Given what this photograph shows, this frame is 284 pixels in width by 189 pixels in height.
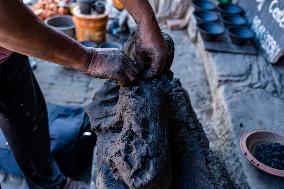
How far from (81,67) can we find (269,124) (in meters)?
1.65

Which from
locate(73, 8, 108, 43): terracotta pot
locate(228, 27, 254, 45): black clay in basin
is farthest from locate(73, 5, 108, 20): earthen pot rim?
locate(228, 27, 254, 45): black clay in basin

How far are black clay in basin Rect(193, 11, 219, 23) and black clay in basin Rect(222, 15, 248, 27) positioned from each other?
0.35 ft

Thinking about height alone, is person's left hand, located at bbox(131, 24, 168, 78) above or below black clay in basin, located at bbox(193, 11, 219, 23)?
above

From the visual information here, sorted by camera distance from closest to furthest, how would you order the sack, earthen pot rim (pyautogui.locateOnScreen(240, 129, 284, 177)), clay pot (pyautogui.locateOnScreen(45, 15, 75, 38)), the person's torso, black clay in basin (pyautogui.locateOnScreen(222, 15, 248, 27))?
the person's torso → earthen pot rim (pyautogui.locateOnScreen(240, 129, 284, 177)) → black clay in basin (pyautogui.locateOnScreen(222, 15, 248, 27)) → the sack → clay pot (pyautogui.locateOnScreen(45, 15, 75, 38))

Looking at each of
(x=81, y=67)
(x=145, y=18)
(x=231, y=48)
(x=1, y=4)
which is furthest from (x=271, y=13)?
(x=1, y=4)

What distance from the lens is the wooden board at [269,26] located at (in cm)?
330

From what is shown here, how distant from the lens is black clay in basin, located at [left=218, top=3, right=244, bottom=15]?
4.05 metres

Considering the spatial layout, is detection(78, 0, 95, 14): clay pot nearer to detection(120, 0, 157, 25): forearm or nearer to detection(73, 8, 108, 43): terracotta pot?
detection(73, 8, 108, 43): terracotta pot

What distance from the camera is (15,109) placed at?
241 cm

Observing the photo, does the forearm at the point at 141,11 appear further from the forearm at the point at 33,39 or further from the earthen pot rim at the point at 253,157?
the earthen pot rim at the point at 253,157

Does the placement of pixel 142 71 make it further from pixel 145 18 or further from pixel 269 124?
pixel 269 124

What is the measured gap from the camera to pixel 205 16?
13.3ft

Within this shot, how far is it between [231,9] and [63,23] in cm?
225

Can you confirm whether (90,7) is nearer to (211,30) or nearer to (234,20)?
(211,30)
